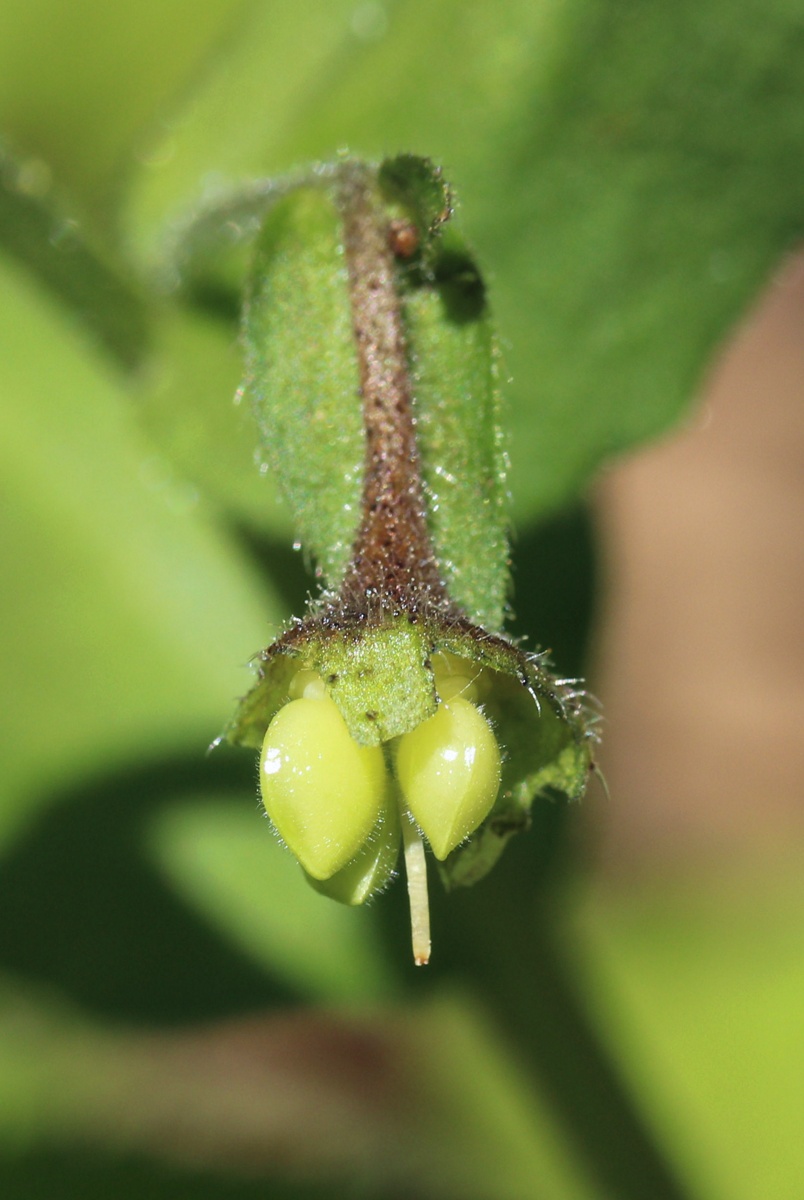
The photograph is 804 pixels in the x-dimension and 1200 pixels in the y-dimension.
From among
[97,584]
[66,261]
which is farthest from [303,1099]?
[66,261]

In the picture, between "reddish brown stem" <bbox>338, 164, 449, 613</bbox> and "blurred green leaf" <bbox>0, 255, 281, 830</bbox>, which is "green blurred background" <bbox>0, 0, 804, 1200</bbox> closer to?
"blurred green leaf" <bbox>0, 255, 281, 830</bbox>

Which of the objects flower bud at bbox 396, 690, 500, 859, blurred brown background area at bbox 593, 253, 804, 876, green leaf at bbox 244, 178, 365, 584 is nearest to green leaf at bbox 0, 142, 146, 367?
green leaf at bbox 244, 178, 365, 584

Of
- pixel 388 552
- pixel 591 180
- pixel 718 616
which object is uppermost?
pixel 718 616

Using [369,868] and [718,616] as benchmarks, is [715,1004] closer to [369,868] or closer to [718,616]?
[718,616]

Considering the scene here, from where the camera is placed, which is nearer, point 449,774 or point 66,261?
point 449,774

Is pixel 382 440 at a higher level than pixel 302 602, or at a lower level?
lower

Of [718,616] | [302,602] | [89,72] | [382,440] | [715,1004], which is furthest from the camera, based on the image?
[718,616]
